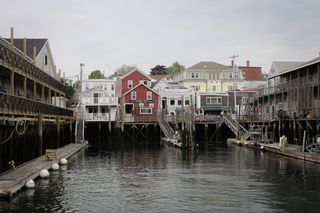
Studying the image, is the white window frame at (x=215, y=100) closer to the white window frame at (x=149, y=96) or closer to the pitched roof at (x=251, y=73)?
the white window frame at (x=149, y=96)

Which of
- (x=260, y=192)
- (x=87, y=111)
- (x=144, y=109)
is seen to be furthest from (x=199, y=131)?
(x=260, y=192)

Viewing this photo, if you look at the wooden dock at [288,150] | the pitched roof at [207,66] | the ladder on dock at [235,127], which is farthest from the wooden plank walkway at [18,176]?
the pitched roof at [207,66]

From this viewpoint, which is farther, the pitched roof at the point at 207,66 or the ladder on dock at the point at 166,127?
the pitched roof at the point at 207,66

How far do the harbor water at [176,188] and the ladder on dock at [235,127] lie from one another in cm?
2404

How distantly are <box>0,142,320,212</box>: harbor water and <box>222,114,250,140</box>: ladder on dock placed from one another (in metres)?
24.0

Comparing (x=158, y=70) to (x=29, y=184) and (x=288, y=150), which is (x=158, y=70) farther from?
(x=29, y=184)

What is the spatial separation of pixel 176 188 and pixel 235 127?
43.8 metres

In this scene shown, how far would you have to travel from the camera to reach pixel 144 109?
82.8 metres

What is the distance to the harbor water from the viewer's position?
781 inches

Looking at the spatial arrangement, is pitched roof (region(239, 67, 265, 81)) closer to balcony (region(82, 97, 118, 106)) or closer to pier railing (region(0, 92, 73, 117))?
balcony (region(82, 97, 118, 106))

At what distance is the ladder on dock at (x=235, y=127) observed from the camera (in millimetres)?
61787

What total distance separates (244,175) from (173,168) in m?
6.32

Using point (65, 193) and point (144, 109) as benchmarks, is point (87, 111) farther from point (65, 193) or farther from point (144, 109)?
point (65, 193)

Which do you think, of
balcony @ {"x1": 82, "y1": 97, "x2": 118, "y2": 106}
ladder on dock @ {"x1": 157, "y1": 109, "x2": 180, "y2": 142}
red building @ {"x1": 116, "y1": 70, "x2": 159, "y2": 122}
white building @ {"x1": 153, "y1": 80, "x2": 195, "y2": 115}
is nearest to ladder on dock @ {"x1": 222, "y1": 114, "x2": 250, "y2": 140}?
ladder on dock @ {"x1": 157, "y1": 109, "x2": 180, "y2": 142}
